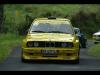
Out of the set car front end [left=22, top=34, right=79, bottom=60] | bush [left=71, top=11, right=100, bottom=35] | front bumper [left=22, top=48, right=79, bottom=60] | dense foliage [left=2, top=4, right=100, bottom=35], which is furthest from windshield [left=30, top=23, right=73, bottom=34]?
bush [left=71, top=11, right=100, bottom=35]

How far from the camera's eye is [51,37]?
52.5 ft

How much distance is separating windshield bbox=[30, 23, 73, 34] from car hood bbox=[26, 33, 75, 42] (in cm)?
45

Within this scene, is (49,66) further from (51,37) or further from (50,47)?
(51,37)

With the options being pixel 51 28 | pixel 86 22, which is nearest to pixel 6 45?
pixel 51 28

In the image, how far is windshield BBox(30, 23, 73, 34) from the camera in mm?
16938

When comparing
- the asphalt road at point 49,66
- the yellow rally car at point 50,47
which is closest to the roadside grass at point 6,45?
the asphalt road at point 49,66

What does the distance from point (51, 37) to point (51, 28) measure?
1.12 meters

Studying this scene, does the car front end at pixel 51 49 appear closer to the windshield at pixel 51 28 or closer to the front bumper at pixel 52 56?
the front bumper at pixel 52 56

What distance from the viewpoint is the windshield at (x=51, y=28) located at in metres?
16.9

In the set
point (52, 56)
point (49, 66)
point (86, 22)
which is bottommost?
point (86, 22)

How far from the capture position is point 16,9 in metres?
48.4

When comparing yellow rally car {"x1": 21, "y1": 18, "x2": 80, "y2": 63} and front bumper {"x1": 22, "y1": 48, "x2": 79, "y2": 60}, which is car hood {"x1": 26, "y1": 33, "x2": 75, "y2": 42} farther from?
front bumper {"x1": 22, "y1": 48, "x2": 79, "y2": 60}
